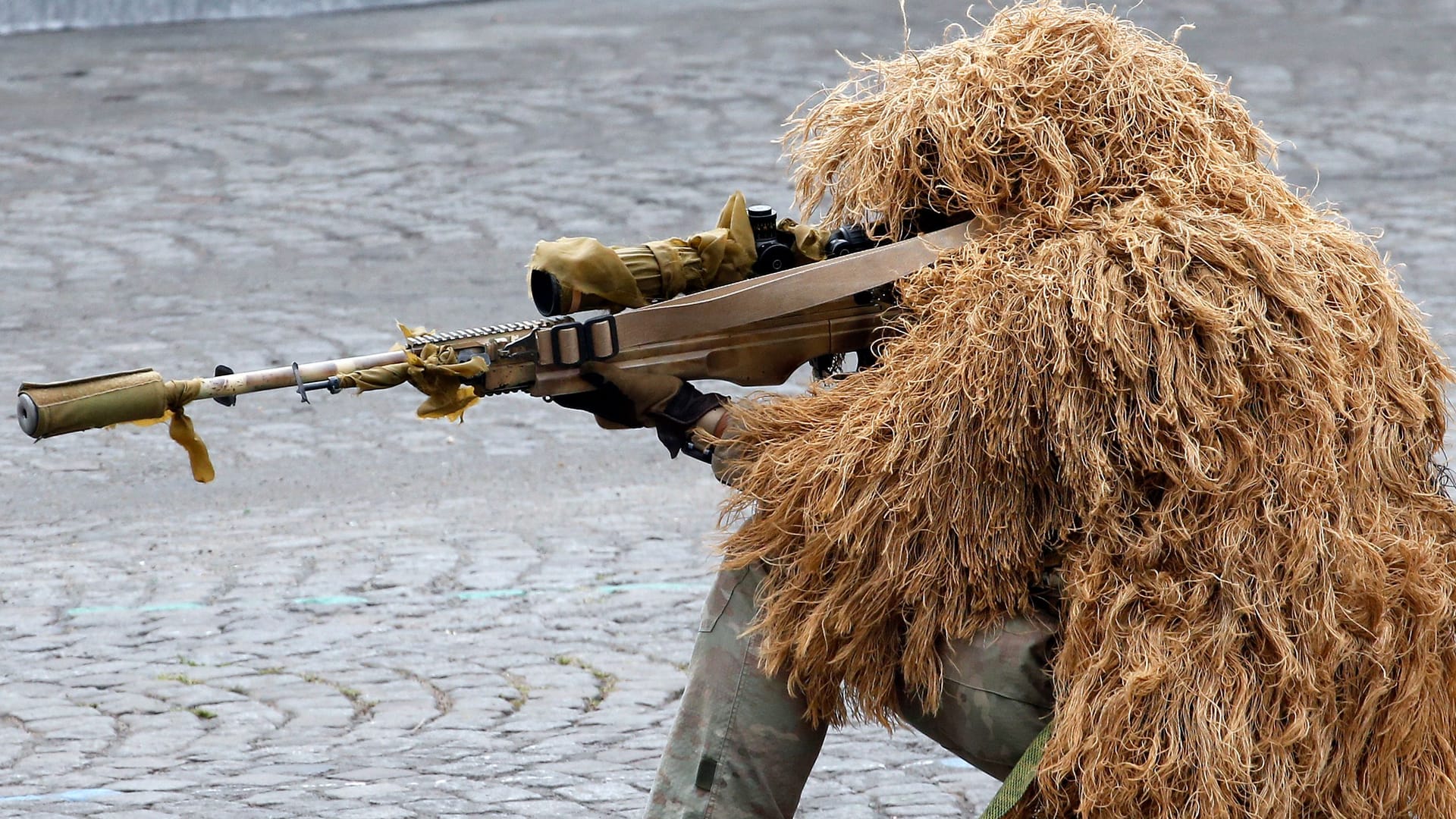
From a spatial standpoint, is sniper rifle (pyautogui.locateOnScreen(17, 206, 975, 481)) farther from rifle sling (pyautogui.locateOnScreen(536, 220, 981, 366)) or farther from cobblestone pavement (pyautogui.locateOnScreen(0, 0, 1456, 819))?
cobblestone pavement (pyautogui.locateOnScreen(0, 0, 1456, 819))

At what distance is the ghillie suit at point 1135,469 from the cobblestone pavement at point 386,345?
1.43 metres

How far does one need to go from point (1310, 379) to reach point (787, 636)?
2.93 feet

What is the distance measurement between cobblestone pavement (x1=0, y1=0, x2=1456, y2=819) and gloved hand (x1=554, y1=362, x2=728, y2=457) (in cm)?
133

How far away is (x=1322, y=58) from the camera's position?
471 inches

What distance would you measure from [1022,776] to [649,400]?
855 mm

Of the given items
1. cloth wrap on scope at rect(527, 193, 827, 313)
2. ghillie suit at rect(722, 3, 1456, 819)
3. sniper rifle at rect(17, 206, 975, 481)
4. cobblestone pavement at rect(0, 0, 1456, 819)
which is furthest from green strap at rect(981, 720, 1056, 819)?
cobblestone pavement at rect(0, 0, 1456, 819)

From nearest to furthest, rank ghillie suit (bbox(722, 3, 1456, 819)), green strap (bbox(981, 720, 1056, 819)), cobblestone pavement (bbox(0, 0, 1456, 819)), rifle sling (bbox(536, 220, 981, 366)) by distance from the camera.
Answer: ghillie suit (bbox(722, 3, 1456, 819))
green strap (bbox(981, 720, 1056, 819))
rifle sling (bbox(536, 220, 981, 366))
cobblestone pavement (bbox(0, 0, 1456, 819))

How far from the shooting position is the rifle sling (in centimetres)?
272

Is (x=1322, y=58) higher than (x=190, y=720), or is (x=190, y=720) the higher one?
(x=1322, y=58)

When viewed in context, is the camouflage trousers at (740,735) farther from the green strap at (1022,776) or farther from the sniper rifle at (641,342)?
the sniper rifle at (641,342)

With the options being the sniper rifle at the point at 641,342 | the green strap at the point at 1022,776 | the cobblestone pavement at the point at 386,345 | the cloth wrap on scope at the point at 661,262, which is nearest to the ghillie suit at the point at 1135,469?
the green strap at the point at 1022,776

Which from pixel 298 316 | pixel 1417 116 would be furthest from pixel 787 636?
pixel 1417 116

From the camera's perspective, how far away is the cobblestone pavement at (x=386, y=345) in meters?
4.18

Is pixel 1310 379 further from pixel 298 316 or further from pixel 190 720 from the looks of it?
A: pixel 298 316
